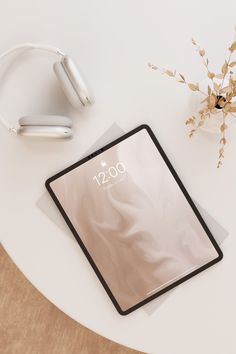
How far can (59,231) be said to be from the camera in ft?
2.74

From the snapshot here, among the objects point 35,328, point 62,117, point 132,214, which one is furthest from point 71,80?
point 35,328

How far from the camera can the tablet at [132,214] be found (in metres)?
0.82

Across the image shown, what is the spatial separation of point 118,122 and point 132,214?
18 cm

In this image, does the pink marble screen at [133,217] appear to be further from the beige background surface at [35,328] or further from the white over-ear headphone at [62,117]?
the beige background surface at [35,328]

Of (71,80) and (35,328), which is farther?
(35,328)

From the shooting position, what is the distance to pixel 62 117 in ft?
2.58

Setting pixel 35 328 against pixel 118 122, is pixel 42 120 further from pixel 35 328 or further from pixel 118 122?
pixel 35 328

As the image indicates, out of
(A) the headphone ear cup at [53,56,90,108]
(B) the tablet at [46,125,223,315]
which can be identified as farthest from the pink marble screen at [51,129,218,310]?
Answer: (A) the headphone ear cup at [53,56,90,108]

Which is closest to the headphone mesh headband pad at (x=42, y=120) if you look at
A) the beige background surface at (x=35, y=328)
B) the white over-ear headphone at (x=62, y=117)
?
the white over-ear headphone at (x=62, y=117)

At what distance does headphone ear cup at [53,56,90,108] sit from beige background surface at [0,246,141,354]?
75cm

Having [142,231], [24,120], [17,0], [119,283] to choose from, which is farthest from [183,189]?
[17,0]

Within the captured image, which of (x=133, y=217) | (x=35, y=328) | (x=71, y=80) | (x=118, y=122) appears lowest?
(x=35, y=328)

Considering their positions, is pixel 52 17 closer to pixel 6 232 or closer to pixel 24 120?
pixel 24 120

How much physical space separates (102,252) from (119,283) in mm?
69
